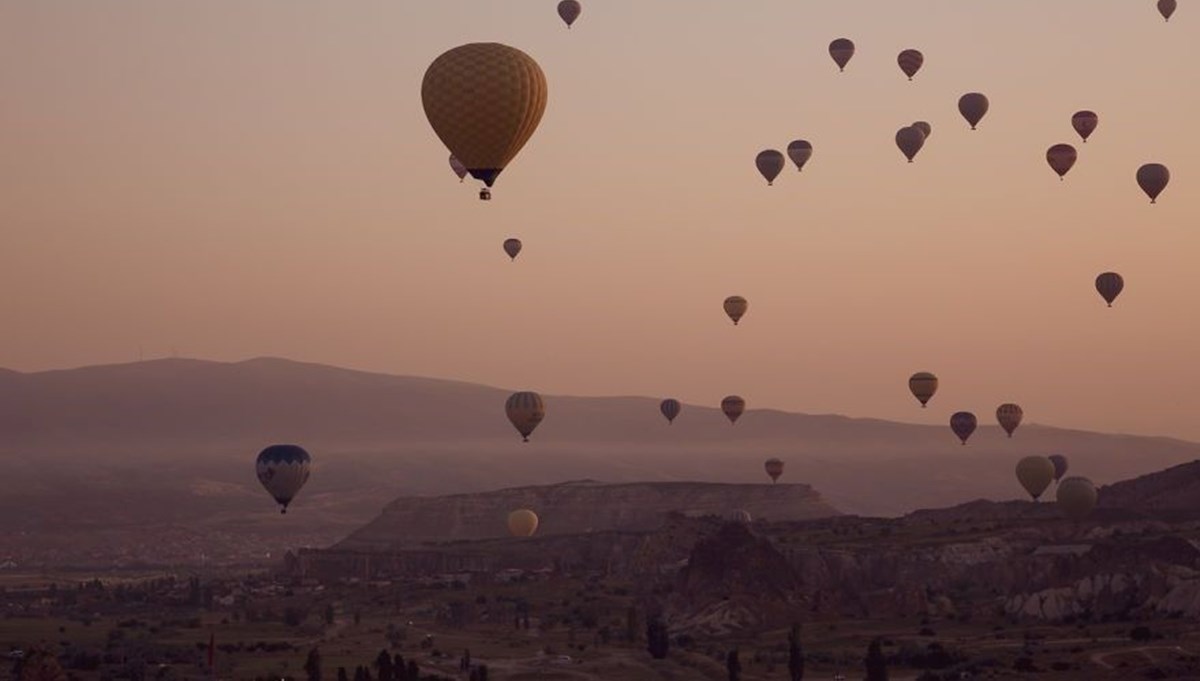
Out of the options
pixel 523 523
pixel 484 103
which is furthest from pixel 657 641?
pixel 523 523

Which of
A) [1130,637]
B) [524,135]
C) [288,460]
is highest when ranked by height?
[524,135]

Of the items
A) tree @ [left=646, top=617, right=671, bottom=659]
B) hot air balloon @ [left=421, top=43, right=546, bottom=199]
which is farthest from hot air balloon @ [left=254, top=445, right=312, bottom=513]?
hot air balloon @ [left=421, top=43, right=546, bottom=199]

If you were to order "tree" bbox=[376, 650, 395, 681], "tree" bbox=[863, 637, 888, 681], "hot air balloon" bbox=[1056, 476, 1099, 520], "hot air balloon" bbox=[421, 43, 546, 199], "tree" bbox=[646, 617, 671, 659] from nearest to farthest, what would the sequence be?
"hot air balloon" bbox=[421, 43, 546, 199] → "tree" bbox=[376, 650, 395, 681] → "tree" bbox=[863, 637, 888, 681] → "tree" bbox=[646, 617, 671, 659] → "hot air balloon" bbox=[1056, 476, 1099, 520]

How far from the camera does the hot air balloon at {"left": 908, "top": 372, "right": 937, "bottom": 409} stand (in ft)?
468

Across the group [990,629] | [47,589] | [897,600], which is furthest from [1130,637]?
[47,589]

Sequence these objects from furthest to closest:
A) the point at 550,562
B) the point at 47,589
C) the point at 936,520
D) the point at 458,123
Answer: the point at 47,589 < the point at 550,562 < the point at 936,520 < the point at 458,123

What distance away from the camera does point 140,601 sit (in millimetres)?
173750

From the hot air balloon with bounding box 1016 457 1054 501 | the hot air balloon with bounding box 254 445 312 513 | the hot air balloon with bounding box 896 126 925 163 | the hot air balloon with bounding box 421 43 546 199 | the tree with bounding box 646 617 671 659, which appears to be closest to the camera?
the hot air balloon with bounding box 421 43 546 199

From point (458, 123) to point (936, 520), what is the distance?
303ft

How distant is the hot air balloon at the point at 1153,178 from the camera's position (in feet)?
397

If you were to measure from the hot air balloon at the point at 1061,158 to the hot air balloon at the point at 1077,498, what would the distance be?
3050cm

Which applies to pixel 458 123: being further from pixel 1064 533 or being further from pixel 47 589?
pixel 47 589

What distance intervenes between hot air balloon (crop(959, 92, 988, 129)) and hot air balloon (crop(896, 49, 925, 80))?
3778mm

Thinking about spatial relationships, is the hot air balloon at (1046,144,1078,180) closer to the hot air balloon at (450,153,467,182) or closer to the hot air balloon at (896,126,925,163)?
the hot air balloon at (896,126,925,163)
